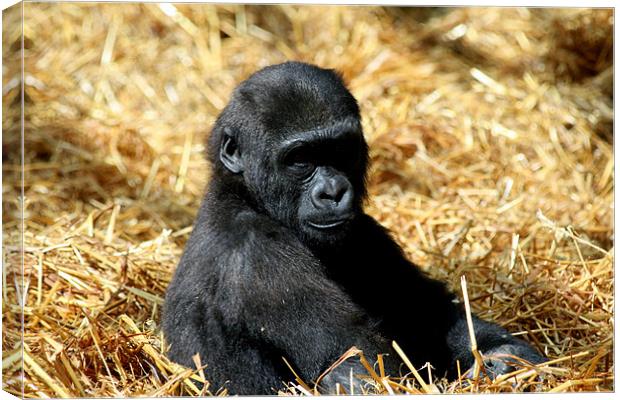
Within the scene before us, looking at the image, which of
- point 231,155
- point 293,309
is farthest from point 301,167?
point 293,309

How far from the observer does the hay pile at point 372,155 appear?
4.89 m

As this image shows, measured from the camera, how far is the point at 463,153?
8.71 metres

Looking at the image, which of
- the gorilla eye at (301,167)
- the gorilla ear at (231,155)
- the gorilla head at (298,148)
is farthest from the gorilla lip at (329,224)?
the gorilla ear at (231,155)

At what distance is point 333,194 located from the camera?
471 centimetres

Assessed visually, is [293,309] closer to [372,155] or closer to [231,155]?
[231,155]

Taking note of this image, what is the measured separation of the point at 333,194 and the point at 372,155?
4.05 metres

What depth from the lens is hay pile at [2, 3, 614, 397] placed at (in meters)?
4.89

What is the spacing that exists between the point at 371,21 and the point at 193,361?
23.2ft

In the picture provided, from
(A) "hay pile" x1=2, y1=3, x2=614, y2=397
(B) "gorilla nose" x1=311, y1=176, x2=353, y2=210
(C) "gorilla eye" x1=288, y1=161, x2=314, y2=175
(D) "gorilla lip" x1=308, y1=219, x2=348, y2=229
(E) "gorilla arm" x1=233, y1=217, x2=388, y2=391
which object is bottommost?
(A) "hay pile" x1=2, y1=3, x2=614, y2=397

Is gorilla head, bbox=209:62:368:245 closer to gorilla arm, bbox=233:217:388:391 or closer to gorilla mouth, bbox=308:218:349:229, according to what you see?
gorilla mouth, bbox=308:218:349:229

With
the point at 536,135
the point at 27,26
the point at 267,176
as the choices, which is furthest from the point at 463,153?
the point at 27,26

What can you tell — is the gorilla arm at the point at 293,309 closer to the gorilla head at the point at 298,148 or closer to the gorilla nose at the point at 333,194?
the gorilla head at the point at 298,148

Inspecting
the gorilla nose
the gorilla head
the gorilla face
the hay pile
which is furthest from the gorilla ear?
the hay pile

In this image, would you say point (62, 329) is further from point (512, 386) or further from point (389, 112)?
point (389, 112)
